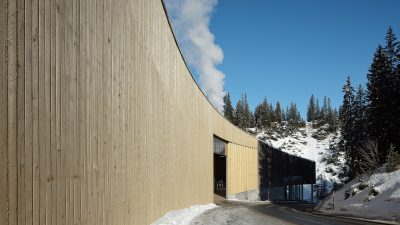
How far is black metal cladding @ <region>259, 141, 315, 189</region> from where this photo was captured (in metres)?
59.3

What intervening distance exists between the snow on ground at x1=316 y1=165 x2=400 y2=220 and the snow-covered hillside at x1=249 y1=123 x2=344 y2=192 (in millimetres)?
78590

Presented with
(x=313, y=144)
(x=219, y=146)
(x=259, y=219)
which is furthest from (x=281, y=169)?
(x=313, y=144)

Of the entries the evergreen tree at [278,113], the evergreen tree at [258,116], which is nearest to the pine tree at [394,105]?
the evergreen tree at [258,116]

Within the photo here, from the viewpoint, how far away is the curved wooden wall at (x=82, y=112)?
3697 millimetres

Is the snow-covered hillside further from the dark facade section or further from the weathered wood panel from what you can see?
the weathered wood panel

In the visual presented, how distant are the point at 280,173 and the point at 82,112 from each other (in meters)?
66.0

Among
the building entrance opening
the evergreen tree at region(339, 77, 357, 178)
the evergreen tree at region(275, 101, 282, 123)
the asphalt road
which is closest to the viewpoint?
the asphalt road

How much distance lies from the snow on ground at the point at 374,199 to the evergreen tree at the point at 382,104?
1905 centimetres

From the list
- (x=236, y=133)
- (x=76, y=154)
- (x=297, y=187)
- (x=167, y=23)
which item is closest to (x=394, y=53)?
(x=236, y=133)

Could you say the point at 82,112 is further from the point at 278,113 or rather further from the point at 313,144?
the point at 278,113

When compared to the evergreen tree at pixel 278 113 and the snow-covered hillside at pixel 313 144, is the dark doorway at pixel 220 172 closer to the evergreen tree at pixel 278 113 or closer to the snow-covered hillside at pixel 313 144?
the snow-covered hillside at pixel 313 144

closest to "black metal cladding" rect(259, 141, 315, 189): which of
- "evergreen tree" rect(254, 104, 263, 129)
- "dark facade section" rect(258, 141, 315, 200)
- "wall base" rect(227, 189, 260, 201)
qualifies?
"dark facade section" rect(258, 141, 315, 200)

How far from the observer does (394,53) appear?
58188 millimetres

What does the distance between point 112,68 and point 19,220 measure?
4.12m
